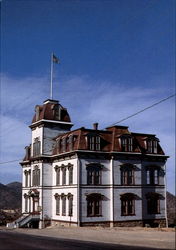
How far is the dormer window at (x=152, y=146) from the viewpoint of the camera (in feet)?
150

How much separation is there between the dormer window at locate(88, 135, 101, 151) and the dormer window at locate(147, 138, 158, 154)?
7.33 metres

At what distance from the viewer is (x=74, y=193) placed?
40.8 meters

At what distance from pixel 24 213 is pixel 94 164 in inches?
566

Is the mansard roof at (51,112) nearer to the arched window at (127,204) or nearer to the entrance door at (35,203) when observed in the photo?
the entrance door at (35,203)

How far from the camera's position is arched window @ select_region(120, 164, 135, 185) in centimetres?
4275

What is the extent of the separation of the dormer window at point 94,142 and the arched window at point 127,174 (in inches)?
152

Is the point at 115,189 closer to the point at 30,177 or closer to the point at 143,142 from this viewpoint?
the point at 143,142

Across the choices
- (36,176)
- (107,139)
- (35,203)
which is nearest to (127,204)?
(107,139)

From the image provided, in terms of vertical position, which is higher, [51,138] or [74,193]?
[51,138]

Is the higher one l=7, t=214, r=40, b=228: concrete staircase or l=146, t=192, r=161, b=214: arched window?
l=146, t=192, r=161, b=214: arched window

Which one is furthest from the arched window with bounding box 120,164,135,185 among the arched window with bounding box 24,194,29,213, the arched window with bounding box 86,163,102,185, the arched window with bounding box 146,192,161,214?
the arched window with bounding box 24,194,29,213

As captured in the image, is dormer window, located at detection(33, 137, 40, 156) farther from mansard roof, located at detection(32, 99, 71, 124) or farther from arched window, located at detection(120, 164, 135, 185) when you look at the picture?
arched window, located at detection(120, 164, 135, 185)

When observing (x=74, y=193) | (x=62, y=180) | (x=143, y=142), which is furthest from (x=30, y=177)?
(x=143, y=142)

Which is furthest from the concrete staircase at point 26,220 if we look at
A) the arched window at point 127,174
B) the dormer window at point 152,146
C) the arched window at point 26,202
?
the dormer window at point 152,146
